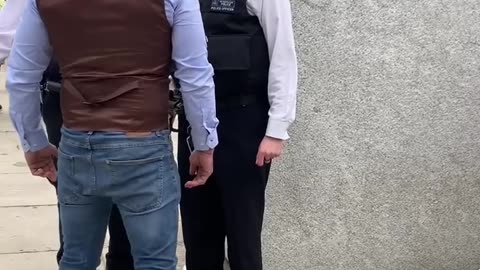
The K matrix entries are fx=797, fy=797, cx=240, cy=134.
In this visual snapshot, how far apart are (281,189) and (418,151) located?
2.36ft

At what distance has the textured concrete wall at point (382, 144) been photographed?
3857 mm

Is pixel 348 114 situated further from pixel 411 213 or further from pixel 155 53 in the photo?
pixel 155 53

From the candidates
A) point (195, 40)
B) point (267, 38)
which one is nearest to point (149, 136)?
point (195, 40)

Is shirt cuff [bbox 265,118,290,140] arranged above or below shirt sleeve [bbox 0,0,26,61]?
below

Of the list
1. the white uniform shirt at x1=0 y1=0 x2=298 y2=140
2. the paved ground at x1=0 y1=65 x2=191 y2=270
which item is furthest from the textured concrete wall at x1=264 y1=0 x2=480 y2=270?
the paved ground at x1=0 y1=65 x2=191 y2=270

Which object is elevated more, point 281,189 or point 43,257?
point 281,189

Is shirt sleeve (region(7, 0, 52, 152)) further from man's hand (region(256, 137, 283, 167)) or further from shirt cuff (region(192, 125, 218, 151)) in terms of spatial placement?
man's hand (region(256, 137, 283, 167))

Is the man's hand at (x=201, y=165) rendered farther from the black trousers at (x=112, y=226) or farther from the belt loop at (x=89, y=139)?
the black trousers at (x=112, y=226)

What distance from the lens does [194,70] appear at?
2787mm

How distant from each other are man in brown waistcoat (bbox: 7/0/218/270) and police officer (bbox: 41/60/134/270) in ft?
1.59

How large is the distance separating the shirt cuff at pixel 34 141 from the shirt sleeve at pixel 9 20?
65cm

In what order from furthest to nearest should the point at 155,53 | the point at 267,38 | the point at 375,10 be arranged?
the point at 375,10, the point at 267,38, the point at 155,53

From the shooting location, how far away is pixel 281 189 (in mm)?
4035

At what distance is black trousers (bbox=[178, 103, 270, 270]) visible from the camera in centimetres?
324
